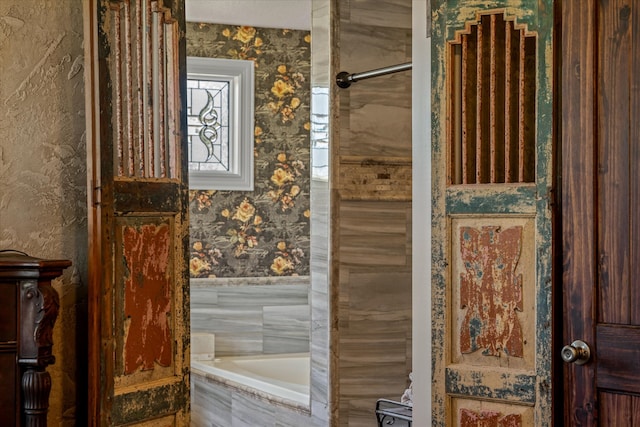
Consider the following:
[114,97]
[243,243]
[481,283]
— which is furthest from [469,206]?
[243,243]

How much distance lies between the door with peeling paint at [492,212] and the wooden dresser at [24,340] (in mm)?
1062

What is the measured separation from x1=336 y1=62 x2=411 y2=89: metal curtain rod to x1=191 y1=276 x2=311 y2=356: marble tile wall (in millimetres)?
1738

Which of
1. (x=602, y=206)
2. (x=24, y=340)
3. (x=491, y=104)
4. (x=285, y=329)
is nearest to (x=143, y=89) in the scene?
(x=24, y=340)

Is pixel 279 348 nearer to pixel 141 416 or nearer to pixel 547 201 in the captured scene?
pixel 141 416

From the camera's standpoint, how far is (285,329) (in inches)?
201

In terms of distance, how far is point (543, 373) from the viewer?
236cm

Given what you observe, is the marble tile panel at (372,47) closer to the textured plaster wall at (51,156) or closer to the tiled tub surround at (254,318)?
the textured plaster wall at (51,156)

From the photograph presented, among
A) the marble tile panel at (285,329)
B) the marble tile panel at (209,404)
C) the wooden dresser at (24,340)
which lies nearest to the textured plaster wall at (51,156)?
the wooden dresser at (24,340)

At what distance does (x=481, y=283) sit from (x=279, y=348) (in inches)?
110

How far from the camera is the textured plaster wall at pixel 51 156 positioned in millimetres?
2533

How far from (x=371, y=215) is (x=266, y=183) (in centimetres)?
144

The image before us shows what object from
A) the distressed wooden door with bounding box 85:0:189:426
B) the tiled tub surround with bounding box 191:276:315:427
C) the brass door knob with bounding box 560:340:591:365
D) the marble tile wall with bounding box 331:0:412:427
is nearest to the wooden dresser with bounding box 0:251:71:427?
the distressed wooden door with bounding box 85:0:189:426

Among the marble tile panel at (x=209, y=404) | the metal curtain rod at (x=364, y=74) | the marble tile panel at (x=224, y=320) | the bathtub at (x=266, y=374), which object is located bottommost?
the marble tile panel at (x=209, y=404)

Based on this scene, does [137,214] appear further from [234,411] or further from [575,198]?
[234,411]
